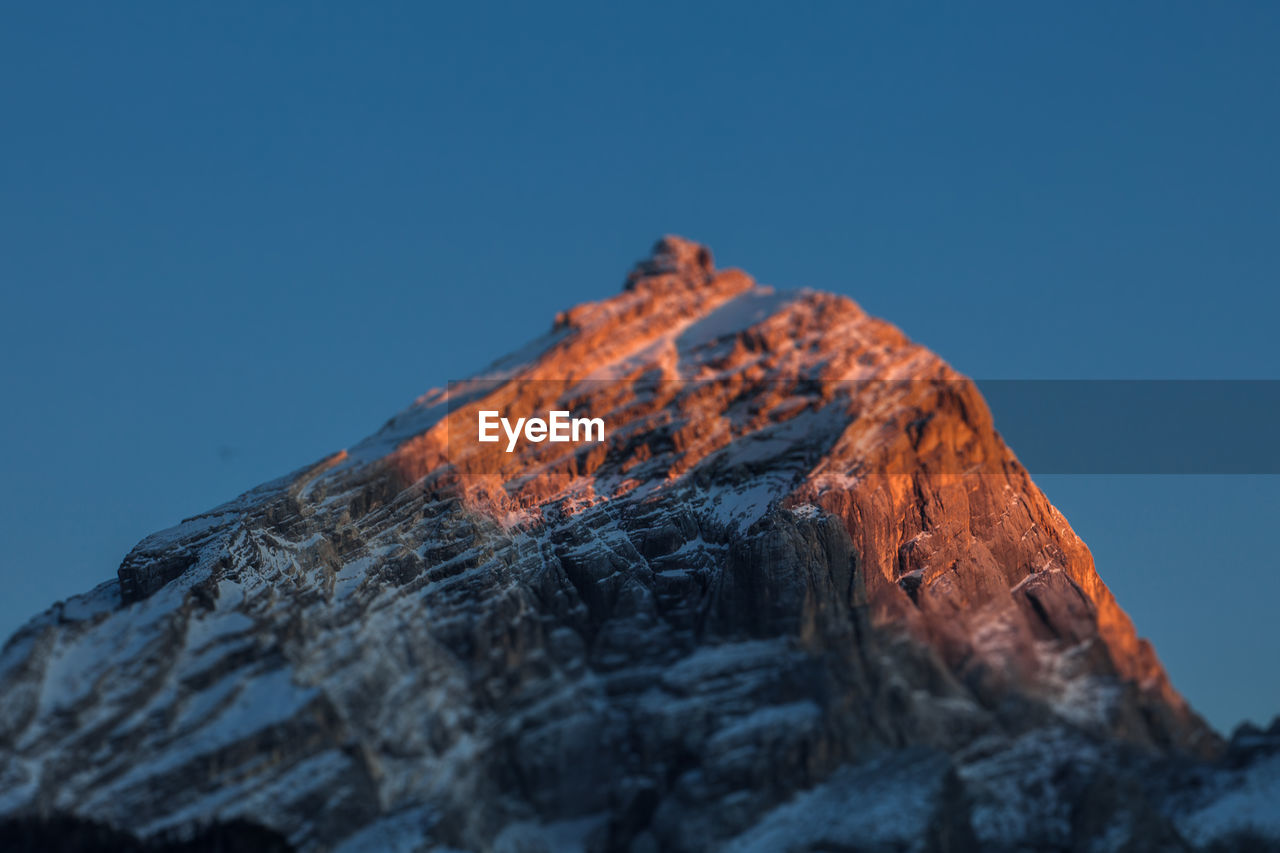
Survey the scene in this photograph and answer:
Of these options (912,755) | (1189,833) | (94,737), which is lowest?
(1189,833)

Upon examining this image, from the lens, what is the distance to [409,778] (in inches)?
7717

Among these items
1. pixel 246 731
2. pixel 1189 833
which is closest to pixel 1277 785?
pixel 1189 833

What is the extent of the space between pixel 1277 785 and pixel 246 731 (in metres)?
97.4

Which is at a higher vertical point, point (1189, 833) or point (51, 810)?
point (51, 810)

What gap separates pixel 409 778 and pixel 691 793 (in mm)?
27202

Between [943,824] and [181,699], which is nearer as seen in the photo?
[943,824]

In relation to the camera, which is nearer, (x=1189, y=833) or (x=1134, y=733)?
(x=1189, y=833)

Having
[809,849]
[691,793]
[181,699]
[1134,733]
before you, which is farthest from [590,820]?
[1134,733]

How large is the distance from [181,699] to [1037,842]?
83160mm

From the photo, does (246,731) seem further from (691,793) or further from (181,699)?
(691,793)

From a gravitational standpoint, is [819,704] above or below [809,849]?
above

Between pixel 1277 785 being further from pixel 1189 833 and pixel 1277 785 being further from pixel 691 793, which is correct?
pixel 691 793

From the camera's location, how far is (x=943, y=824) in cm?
18612

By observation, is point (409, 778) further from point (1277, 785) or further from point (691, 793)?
point (1277, 785)
